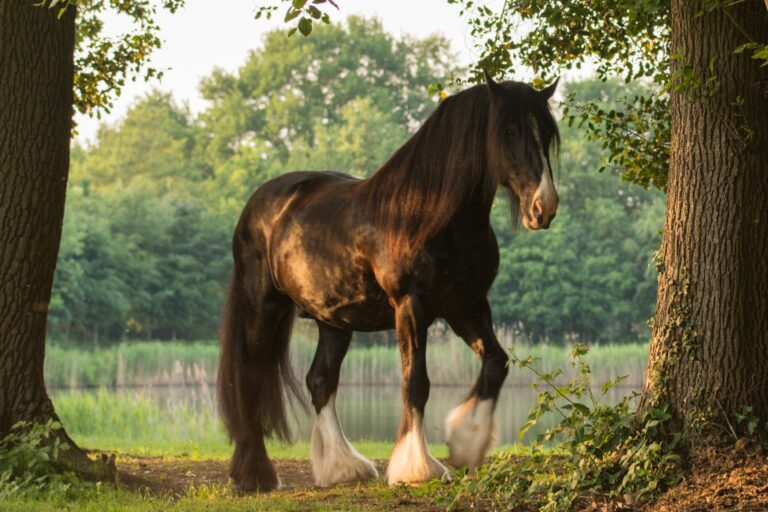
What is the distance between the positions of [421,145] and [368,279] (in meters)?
0.97

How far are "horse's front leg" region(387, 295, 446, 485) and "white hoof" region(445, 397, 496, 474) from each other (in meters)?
0.23

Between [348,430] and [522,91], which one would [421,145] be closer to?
[522,91]

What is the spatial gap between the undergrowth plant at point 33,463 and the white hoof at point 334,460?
5.29 feet

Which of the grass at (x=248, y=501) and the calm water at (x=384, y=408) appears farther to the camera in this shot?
the calm water at (x=384, y=408)

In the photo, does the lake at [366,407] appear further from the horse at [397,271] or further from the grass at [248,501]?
the grass at [248,501]

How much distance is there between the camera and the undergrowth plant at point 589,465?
5.10m

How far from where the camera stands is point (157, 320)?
40938 millimetres

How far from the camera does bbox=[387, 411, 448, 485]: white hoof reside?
20.5ft

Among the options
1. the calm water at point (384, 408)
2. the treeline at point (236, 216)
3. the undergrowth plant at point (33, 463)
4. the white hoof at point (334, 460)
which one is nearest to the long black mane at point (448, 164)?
the white hoof at point (334, 460)

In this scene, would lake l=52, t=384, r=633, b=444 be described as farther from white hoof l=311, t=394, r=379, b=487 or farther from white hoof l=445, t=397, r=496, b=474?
white hoof l=445, t=397, r=496, b=474

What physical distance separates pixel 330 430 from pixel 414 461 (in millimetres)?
1268

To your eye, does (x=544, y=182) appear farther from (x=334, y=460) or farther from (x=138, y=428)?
(x=138, y=428)

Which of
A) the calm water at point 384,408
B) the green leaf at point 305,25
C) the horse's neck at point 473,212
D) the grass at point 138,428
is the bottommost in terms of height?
the calm water at point 384,408

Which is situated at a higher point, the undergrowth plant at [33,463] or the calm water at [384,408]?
the undergrowth plant at [33,463]
